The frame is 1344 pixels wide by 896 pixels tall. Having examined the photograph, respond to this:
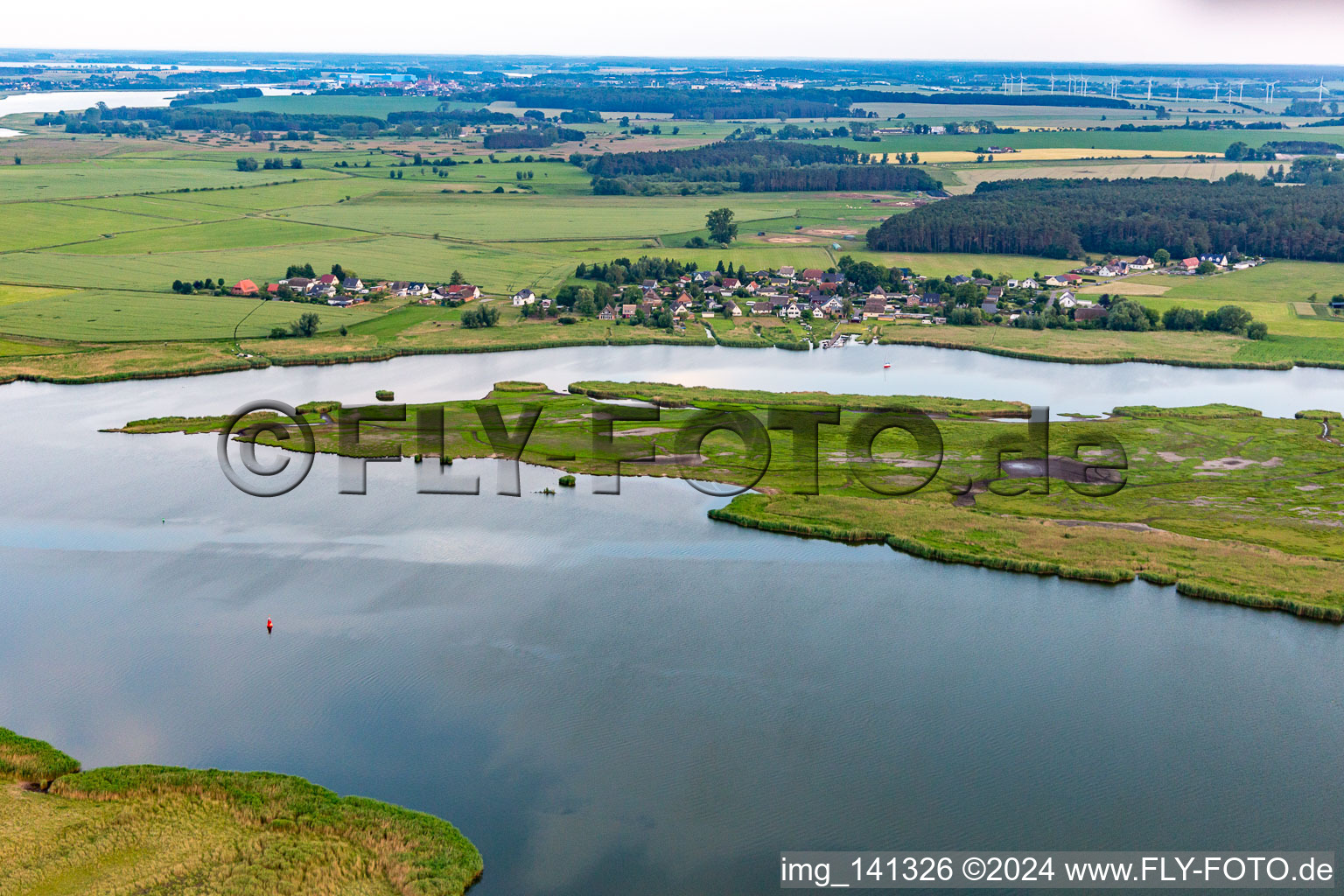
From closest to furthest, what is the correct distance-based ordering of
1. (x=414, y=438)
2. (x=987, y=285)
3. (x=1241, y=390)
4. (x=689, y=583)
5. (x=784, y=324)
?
(x=689, y=583), (x=414, y=438), (x=1241, y=390), (x=784, y=324), (x=987, y=285)

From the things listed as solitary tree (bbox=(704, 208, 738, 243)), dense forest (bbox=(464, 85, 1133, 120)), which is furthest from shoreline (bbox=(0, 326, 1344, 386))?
dense forest (bbox=(464, 85, 1133, 120))

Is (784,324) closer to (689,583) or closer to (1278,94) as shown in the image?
(689,583)

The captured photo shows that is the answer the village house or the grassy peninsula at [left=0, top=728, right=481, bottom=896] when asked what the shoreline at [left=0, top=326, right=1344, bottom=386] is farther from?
the grassy peninsula at [left=0, top=728, right=481, bottom=896]

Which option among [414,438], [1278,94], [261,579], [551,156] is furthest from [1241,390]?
[1278,94]

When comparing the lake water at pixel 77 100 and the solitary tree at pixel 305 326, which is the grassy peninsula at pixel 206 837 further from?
the lake water at pixel 77 100

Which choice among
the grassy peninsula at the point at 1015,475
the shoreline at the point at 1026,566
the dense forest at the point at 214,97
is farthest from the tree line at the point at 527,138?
the shoreline at the point at 1026,566
